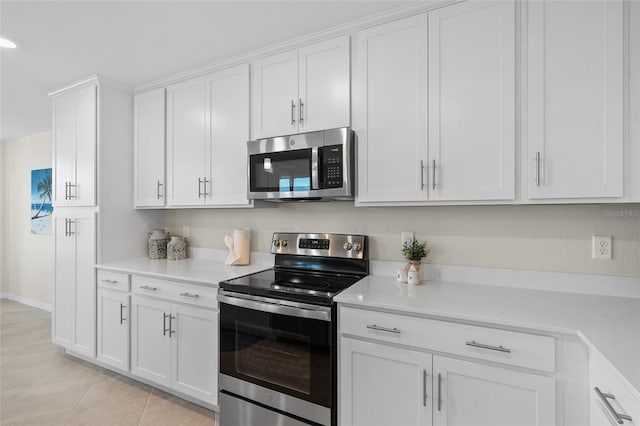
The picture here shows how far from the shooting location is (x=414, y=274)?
194cm

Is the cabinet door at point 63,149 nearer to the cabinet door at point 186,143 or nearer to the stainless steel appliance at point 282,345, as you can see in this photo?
the cabinet door at point 186,143

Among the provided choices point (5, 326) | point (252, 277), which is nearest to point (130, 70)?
point (252, 277)

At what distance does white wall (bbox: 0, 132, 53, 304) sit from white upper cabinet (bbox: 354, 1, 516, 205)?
4915mm

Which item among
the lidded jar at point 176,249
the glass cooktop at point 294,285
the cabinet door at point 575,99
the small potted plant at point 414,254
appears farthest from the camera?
the lidded jar at point 176,249

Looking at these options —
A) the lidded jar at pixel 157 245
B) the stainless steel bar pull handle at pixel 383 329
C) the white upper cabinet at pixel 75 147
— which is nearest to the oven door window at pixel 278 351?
the stainless steel bar pull handle at pixel 383 329

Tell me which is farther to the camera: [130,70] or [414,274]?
[130,70]

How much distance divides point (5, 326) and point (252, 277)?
401 centimetres

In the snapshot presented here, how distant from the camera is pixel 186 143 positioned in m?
2.73

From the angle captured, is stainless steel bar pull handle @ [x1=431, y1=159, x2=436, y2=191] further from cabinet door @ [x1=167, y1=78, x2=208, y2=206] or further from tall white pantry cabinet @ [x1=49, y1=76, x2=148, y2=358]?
tall white pantry cabinet @ [x1=49, y1=76, x2=148, y2=358]

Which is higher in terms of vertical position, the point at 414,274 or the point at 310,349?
the point at 414,274

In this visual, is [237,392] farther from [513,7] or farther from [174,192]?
[513,7]

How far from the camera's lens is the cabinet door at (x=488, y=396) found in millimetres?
1291

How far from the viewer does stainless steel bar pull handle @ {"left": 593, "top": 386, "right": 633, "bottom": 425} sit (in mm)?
935

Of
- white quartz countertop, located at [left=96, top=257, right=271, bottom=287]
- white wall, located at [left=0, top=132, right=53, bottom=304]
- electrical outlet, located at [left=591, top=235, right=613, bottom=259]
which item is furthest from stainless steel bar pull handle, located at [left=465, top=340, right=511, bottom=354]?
white wall, located at [left=0, top=132, right=53, bottom=304]
